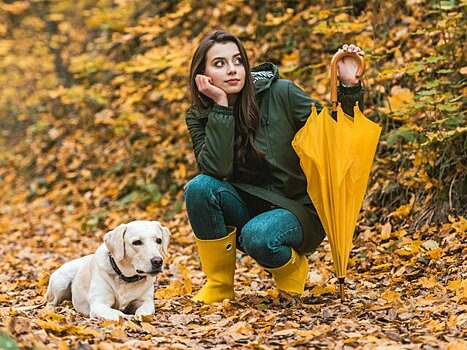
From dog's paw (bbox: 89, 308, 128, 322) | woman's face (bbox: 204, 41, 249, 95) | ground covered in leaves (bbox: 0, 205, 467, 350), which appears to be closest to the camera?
ground covered in leaves (bbox: 0, 205, 467, 350)

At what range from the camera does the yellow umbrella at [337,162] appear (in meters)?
3.52

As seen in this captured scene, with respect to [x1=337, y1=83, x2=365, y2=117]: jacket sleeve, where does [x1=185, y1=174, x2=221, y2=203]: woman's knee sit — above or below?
below

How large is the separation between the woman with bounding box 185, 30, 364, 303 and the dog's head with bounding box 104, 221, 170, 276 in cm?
31

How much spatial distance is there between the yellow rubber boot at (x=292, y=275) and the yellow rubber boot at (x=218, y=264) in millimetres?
259

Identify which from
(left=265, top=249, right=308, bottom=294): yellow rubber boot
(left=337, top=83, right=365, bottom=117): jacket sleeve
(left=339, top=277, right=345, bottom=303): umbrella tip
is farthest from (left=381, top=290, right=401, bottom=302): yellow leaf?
(left=337, top=83, right=365, bottom=117): jacket sleeve

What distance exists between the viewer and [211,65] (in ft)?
12.4

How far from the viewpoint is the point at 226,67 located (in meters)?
3.76

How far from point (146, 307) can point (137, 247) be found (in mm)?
348

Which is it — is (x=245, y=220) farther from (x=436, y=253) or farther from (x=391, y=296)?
(x=436, y=253)

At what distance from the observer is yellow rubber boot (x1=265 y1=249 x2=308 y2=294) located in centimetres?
372

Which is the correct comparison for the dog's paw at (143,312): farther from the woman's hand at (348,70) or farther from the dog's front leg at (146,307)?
the woman's hand at (348,70)

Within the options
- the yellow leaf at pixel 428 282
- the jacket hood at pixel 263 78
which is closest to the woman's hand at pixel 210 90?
the jacket hood at pixel 263 78

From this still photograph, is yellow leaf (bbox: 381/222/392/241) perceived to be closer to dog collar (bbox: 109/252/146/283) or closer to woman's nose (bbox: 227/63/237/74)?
woman's nose (bbox: 227/63/237/74)

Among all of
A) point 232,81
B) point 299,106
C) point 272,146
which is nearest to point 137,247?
point 272,146
